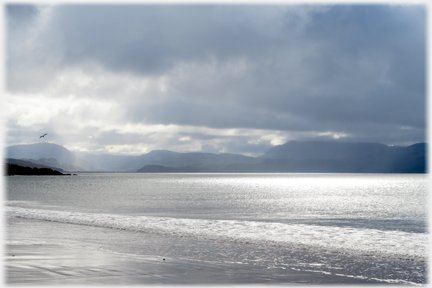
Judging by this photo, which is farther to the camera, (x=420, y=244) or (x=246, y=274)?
(x=420, y=244)

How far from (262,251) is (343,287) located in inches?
292

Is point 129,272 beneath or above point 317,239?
above

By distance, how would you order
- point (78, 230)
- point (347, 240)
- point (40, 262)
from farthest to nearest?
point (78, 230), point (347, 240), point (40, 262)

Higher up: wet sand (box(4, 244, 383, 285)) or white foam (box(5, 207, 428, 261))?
wet sand (box(4, 244, 383, 285))

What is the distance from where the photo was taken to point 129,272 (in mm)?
13586

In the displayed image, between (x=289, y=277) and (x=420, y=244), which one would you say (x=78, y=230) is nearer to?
(x=289, y=277)

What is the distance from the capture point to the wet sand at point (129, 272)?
12422 mm

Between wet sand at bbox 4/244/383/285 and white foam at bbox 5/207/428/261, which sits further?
white foam at bbox 5/207/428/261

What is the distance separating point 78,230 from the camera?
27.5 meters

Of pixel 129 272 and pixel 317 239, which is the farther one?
pixel 317 239

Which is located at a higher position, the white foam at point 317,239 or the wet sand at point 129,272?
the wet sand at point 129,272

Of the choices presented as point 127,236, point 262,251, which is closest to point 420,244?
point 262,251

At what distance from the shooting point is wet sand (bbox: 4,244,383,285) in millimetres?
12422

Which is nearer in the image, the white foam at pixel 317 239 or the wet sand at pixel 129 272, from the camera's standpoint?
the wet sand at pixel 129 272
